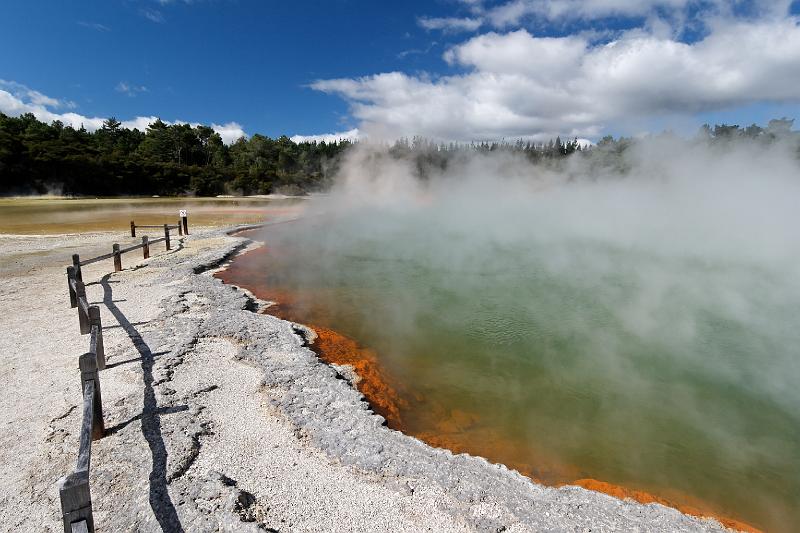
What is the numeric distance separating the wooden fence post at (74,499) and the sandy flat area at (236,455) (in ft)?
1.66

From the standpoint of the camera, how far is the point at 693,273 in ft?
33.8

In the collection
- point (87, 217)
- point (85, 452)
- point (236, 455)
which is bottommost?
point (236, 455)

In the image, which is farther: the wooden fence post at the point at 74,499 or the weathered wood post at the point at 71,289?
the weathered wood post at the point at 71,289

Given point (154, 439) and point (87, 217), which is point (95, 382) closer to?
point (154, 439)

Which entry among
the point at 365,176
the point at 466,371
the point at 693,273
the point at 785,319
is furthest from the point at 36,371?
the point at 365,176

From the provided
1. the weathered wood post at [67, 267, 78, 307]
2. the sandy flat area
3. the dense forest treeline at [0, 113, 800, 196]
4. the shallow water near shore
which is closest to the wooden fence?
the sandy flat area

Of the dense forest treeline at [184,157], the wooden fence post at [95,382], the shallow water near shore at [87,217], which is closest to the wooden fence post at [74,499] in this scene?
the wooden fence post at [95,382]

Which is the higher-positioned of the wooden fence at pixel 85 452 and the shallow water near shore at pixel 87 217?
the wooden fence at pixel 85 452

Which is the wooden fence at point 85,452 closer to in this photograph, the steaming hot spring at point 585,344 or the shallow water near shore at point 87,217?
the steaming hot spring at point 585,344

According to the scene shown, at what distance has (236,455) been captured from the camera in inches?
119

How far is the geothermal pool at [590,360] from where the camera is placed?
3.61 m

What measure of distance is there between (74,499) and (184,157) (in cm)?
5413

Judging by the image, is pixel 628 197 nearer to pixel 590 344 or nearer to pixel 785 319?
pixel 785 319

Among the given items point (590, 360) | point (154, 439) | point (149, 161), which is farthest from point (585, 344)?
point (149, 161)
